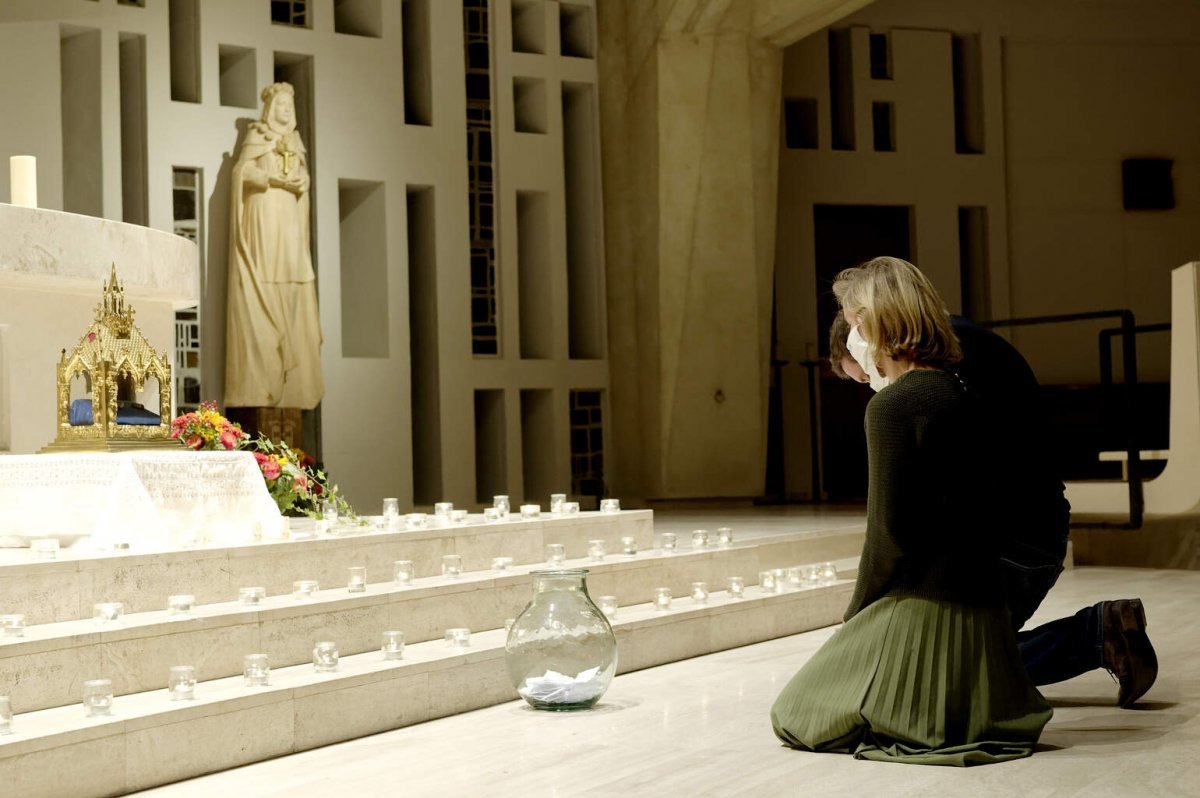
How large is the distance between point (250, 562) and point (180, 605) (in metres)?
0.59

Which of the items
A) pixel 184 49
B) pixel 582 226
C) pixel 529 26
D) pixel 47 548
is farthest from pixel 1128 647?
pixel 529 26

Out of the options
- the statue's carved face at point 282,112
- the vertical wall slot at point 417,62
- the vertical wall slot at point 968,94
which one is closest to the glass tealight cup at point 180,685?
the statue's carved face at point 282,112

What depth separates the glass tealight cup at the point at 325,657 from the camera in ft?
12.6

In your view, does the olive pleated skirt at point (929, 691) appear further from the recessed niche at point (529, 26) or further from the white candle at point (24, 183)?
the recessed niche at point (529, 26)

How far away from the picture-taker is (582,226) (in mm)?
11469

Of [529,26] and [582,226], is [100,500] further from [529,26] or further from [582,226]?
[529,26]

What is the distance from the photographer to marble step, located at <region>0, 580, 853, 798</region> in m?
3.08

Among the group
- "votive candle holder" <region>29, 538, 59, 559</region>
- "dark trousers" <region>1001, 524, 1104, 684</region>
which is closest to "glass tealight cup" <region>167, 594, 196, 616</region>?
"votive candle holder" <region>29, 538, 59, 559</region>

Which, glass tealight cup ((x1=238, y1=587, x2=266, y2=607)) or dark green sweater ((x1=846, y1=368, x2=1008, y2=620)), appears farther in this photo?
glass tealight cup ((x1=238, y1=587, x2=266, y2=607))

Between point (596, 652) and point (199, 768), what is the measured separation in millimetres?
1164

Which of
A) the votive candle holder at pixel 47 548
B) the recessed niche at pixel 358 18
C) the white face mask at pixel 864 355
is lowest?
the votive candle holder at pixel 47 548

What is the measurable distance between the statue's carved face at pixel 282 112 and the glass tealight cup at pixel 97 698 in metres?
6.55

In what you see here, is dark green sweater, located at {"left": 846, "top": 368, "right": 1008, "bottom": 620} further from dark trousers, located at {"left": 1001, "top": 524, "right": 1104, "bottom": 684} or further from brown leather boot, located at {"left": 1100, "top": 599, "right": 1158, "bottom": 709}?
brown leather boot, located at {"left": 1100, "top": 599, "right": 1158, "bottom": 709}

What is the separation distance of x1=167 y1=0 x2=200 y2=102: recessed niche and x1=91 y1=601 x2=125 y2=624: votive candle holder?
6.49 metres
